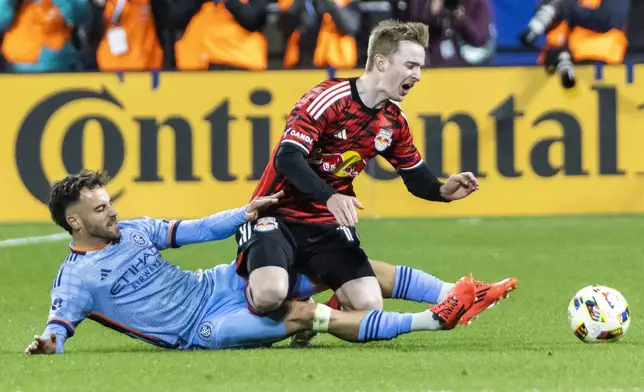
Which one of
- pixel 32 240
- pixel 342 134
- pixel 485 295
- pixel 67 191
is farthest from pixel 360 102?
pixel 32 240

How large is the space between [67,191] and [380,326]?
4.85 ft

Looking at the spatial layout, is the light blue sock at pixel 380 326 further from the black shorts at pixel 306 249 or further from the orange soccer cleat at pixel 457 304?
the black shorts at pixel 306 249

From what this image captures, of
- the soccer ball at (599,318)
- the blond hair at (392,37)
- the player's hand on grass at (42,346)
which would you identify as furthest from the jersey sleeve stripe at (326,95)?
the player's hand on grass at (42,346)

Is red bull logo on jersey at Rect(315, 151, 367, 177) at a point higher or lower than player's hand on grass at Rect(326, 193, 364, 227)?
higher

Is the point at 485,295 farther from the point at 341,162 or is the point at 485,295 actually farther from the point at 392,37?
the point at 392,37

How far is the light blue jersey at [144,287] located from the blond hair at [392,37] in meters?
1.01

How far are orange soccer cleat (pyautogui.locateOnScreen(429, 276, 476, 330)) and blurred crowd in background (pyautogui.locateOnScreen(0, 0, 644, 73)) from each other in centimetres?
784

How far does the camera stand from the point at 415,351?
22.8 ft

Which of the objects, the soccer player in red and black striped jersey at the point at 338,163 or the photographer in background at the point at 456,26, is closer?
the soccer player in red and black striped jersey at the point at 338,163

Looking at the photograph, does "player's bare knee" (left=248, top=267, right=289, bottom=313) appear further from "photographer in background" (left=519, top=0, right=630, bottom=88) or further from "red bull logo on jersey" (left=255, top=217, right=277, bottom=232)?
"photographer in background" (left=519, top=0, right=630, bottom=88)

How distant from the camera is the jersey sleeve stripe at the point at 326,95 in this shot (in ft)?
24.5

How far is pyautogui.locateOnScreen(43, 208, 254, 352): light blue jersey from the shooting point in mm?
7023

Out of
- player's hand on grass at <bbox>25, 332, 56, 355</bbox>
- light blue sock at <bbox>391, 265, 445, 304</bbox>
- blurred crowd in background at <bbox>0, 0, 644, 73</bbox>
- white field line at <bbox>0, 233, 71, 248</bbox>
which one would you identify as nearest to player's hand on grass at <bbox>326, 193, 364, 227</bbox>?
light blue sock at <bbox>391, 265, 445, 304</bbox>

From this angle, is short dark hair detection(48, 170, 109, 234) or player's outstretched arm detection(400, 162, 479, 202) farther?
player's outstretched arm detection(400, 162, 479, 202)
